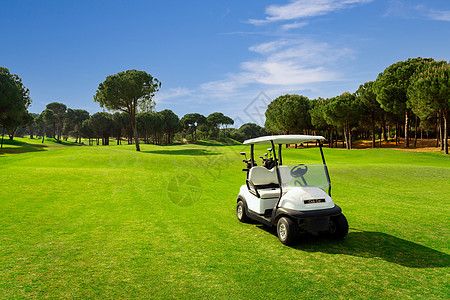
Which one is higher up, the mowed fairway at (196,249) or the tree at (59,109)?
the tree at (59,109)

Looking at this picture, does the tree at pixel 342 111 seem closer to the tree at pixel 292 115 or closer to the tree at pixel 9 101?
the tree at pixel 292 115

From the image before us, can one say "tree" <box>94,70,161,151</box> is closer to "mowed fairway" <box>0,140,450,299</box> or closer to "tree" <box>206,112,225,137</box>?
"mowed fairway" <box>0,140,450,299</box>

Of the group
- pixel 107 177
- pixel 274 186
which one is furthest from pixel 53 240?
pixel 107 177

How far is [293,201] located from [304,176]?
0.89 m

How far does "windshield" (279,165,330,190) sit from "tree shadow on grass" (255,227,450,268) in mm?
1374

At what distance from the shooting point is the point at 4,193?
423 inches

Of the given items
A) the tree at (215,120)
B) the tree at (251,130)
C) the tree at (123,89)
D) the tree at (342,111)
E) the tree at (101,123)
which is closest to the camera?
the tree at (123,89)

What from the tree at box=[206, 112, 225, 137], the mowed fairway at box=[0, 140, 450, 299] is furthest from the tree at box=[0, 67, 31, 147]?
the tree at box=[206, 112, 225, 137]

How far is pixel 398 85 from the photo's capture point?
42656 millimetres

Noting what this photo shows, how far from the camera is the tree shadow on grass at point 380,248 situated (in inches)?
204

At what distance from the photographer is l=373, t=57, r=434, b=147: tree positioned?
138ft

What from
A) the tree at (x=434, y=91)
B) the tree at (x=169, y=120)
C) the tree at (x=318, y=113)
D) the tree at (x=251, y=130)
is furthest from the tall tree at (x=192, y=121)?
the tree at (x=434, y=91)

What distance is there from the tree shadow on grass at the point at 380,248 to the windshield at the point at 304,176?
1.37 metres

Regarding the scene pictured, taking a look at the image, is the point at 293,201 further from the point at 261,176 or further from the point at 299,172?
the point at 261,176
